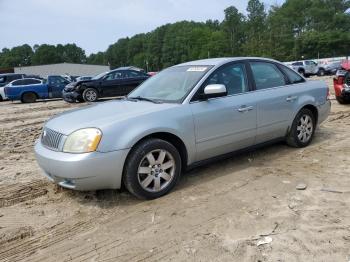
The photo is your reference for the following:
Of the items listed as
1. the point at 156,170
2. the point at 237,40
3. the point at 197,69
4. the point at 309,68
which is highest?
the point at 237,40

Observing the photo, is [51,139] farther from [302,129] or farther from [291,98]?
[302,129]

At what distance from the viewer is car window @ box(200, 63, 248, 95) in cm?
531

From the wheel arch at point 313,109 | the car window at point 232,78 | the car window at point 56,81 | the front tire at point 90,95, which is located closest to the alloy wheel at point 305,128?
the wheel arch at point 313,109

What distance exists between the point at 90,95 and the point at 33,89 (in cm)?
570

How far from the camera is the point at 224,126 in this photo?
515 cm

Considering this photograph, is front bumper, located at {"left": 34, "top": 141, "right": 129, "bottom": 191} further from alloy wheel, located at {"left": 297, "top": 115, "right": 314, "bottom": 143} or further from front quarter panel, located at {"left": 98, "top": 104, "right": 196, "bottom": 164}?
alloy wheel, located at {"left": 297, "top": 115, "right": 314, "bottom": 143}

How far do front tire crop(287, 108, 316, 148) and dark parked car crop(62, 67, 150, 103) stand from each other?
12.5m

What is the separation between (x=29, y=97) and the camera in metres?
22.1

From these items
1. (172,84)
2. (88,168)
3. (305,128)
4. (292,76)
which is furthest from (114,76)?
(88,168)

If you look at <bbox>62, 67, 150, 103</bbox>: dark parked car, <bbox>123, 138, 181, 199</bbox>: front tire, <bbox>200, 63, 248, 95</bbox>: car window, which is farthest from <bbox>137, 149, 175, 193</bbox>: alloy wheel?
<bbox>62, 67, 150, 103</bbox>: dark parked car

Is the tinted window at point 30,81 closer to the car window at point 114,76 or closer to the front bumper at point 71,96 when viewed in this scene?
the front bumper at point 71,96

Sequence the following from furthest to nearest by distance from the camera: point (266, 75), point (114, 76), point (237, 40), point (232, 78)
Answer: point (237, 40), point (114, 76), point (266, 75), point (232, 78)

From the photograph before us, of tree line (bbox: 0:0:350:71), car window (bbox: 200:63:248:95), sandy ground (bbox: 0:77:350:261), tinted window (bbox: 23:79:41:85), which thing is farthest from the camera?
tree line (bbox: 0:0:350:71)

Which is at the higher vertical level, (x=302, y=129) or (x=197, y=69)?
(x=197, y=69)
